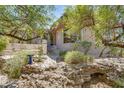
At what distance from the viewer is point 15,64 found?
3748 mm

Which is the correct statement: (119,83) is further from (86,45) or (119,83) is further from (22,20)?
(22,20)

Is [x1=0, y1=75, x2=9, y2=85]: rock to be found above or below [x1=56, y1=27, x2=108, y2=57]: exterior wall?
below

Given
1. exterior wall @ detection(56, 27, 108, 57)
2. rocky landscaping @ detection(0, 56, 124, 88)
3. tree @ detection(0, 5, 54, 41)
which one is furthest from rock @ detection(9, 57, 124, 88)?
tree @ detection(0, 5, 54, 41)

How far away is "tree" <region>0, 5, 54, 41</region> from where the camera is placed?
12.3 ft

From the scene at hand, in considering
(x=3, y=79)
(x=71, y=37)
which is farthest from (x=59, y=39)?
(x=3, y=79)

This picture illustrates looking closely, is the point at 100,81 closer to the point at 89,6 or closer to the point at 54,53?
the point at 54,53

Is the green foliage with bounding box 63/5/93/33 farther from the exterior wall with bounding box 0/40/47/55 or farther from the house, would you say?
the exterior wall with bounding box 0/40/47/55

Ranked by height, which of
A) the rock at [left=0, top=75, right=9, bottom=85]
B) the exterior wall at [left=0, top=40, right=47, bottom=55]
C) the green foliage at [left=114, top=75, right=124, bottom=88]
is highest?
the exterior wall at [left=0, top=40, right=47, bottom=55]

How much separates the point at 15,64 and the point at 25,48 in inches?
8.1

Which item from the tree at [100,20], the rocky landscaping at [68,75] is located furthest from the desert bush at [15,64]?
the tree at [100,20]

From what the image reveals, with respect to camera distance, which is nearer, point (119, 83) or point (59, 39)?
point (119, 83)

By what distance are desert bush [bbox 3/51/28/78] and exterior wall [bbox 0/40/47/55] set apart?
2.0 inches
